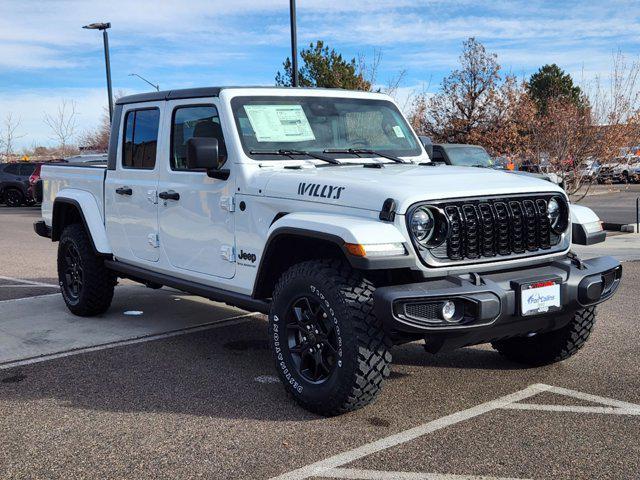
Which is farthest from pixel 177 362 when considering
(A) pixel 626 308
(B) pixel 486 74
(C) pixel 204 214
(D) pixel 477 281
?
(B) pixel 486 74

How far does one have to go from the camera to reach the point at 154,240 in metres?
5.89

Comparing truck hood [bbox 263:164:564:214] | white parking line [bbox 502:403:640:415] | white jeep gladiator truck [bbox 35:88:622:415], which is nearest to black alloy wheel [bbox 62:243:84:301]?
white jeep gladiator truck [bbox 35:88:622:415]

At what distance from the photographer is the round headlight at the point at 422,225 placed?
4.04 m

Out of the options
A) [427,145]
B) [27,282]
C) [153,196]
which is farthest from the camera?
[27,282]

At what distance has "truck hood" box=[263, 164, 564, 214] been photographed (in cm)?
409

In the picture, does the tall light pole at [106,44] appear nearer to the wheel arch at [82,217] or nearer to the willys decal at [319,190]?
the wheel arch at [82,217]

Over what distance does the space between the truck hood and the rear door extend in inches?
59.5

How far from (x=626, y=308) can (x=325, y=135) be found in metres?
3.80

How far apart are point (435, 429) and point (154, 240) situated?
2.85m

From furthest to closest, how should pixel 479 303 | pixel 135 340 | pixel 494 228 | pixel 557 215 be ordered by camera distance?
pixel 135 340
pixel 557 215
pixel 494 228
pixel 479 303

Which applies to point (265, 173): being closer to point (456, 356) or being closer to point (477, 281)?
point (477, 281)

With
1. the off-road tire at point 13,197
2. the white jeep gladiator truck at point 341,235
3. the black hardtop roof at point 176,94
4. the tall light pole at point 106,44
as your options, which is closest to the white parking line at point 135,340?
the white jeep gladiator truck at point 341,235

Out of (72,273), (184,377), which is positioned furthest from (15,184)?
(184,377)

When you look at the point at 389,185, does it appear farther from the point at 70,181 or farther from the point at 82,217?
the point at 70,181
